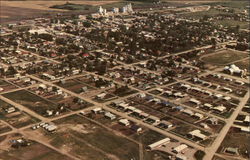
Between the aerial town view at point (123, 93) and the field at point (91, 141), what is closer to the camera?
the field at point (91, 141)

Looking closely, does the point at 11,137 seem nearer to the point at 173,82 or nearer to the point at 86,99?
the point at 86,99

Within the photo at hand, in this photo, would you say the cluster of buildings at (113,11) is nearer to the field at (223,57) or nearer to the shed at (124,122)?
the field at (223,57)

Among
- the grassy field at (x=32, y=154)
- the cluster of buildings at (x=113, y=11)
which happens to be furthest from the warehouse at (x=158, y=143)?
the cluster of buildings at (x=113, y=11)

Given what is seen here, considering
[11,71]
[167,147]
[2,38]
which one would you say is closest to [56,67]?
[11,71]

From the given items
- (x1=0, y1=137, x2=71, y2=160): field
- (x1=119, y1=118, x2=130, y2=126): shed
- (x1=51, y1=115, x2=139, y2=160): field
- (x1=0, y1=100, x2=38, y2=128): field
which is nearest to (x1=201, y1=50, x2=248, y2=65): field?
(x1=119, y1=118, x2=130, y2=126): shed

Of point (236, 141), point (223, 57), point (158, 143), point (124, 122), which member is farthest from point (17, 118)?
point (223, 57)

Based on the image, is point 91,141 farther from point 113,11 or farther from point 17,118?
point 113,11
